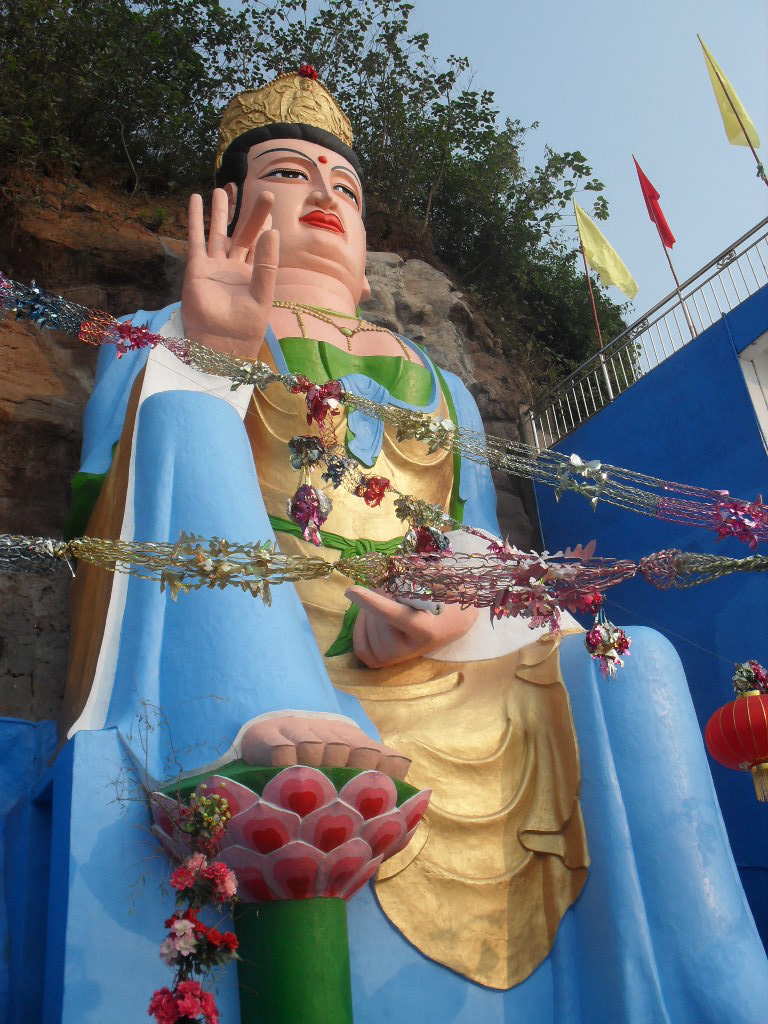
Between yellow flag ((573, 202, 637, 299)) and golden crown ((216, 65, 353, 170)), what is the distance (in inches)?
85.0

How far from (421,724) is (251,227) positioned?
2021 millimetres

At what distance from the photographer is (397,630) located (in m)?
3.42

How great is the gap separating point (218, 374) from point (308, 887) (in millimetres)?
1757

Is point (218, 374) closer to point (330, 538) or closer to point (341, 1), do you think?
point (330, 538)

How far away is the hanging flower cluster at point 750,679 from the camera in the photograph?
345 centimetres

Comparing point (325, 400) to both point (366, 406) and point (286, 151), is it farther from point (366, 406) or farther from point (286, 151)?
point (286, 151)

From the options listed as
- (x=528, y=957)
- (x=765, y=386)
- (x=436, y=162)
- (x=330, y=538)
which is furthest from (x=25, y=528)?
(x=436, y=162)

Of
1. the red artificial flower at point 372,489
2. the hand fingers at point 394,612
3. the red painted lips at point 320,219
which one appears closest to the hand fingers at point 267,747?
the hand fingers at point 394,612

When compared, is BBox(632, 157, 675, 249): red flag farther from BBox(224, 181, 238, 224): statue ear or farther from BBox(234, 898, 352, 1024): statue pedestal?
BBox(234, 898, 352, 1024): statue pedestal

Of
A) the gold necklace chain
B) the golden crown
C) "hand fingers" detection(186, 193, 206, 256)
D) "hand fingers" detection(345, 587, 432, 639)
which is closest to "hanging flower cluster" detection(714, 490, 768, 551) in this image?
"hand fingers" detection(345, 587, 432, 639)

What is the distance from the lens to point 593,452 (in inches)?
222

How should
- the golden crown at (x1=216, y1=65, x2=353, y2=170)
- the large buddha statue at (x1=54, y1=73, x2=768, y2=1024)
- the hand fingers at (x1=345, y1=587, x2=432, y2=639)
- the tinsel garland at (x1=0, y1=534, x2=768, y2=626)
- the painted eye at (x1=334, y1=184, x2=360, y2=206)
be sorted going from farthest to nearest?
the golden crown at (x1=216, y1=65, x2=353, y2=170) < the painted eye at (x1=334, y1=184, x2=360, y2=206) < the hand fingers at (x1=345, y1=587, x2=432, y2=639) < the large buddha statue at (x1=54, y1=73, x2=768, y2=1024) < the tinsel garland at (x1=0, y1=534, x2=768, y2=626)

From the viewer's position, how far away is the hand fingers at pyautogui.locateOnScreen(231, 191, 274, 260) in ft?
12.7

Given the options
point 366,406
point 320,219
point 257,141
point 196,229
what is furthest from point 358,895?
point 257,141
